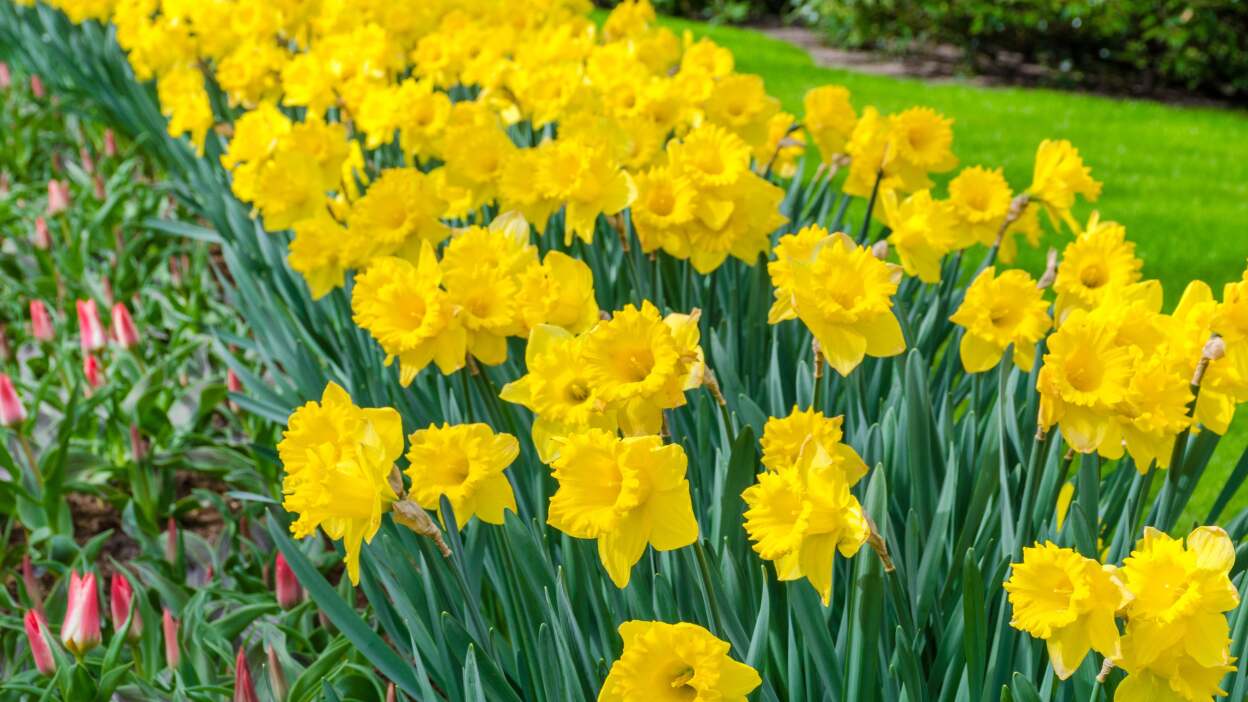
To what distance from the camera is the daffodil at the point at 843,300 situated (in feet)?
4.46

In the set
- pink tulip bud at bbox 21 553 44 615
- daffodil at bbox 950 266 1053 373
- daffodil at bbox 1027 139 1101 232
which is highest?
daffodil at bbox 1027 139 1101 232

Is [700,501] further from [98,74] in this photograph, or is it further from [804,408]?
[98,74]

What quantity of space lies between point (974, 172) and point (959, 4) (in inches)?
257

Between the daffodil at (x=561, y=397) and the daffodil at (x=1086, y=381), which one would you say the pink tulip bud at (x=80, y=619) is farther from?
the daffodil at (x=1086, y=381)

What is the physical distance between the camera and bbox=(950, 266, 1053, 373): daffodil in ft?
4.80

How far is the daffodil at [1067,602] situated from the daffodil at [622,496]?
285 mm

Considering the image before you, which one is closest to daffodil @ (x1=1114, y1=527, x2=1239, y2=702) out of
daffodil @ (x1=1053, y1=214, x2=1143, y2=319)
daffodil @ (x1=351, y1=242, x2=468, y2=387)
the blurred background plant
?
daffodil @ (x1=1053, y1=214, x2=1143, y2=319)

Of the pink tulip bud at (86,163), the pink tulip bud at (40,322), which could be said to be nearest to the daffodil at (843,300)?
the pink tulip bud at (40,322)

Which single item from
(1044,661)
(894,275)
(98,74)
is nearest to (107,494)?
Answer: (894,275)

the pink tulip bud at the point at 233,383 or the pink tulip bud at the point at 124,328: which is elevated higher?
the pink tulip bud at the point at 124,328

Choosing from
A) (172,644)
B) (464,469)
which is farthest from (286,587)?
(464,469)

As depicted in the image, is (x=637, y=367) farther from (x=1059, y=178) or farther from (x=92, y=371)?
(x=92, y=371)

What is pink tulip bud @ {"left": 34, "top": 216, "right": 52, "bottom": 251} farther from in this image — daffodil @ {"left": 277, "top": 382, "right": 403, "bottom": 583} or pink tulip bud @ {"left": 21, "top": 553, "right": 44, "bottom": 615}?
daffodil @ {"left": 277, "top": 382, "right": 403, "bottom": 583}

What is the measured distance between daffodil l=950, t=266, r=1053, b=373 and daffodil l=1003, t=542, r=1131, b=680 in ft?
1.66
